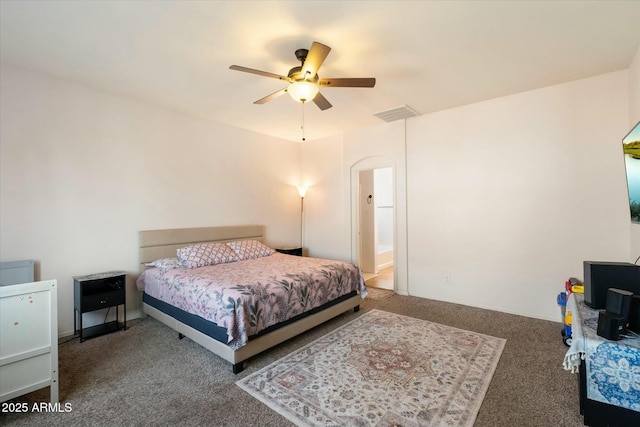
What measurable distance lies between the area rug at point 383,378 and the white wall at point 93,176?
2528 millimetres

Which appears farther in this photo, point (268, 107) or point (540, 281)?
point (268, 107)

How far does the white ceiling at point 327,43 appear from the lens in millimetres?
2066

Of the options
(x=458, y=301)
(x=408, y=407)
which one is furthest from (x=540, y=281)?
(x=408, y=407)

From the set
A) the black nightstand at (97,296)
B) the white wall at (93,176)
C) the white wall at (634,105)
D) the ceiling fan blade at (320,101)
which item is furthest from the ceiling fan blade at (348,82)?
the black nightstand at (97,296)

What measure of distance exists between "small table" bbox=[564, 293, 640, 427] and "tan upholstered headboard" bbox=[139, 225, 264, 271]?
4210 mm

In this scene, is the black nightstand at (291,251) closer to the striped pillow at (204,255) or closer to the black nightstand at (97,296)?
the striped pillow at (204,255)

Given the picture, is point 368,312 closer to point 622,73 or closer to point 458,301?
point 458,301

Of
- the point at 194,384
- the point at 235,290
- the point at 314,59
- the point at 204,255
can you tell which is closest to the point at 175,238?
the point at 204,255

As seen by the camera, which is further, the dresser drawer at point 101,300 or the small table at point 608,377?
the dresser drawer at point 101,300

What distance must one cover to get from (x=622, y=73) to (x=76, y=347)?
250 inches

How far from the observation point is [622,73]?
2988mm

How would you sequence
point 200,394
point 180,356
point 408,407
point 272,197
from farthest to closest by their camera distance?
point 272,197, point 180,356, point 200,394, point 408,407

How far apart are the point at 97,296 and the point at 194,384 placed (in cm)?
172

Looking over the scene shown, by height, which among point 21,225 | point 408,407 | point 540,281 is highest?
point 21,225
